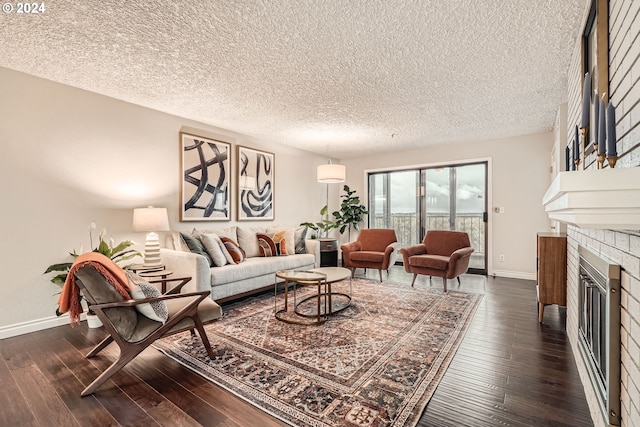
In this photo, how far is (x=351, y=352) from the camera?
242 centimetres

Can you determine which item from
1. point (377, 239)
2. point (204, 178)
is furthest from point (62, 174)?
point (377, 239)

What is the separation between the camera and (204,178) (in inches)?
174

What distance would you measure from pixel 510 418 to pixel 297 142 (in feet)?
15.9

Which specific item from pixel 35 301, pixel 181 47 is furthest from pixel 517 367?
pixel 35 301

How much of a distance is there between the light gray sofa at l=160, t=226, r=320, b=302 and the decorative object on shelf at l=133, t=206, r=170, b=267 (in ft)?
0.72

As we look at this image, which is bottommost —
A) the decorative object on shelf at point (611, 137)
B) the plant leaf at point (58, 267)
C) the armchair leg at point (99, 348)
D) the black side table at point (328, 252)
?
the armchair leg at point (99, 348)

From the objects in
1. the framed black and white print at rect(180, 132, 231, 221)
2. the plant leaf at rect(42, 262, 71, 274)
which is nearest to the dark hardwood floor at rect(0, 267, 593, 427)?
the plant leaf at rect(42, 262, 71, 274)

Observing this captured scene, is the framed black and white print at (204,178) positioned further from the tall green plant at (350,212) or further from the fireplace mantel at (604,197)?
the fireplace mantel at (604,197)

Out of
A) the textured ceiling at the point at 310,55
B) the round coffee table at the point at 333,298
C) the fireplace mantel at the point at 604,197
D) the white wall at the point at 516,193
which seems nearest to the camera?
the fireplace mantel at the point at 604,197

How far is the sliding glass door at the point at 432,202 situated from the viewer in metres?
5.73

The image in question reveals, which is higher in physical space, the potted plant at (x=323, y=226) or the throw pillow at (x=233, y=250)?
the potted plant at (x=323, y=226)

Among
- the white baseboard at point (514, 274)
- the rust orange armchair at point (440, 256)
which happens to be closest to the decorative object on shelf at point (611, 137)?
the rust orange armchair at point (440, 256)

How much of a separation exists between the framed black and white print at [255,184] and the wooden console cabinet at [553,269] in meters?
3.92

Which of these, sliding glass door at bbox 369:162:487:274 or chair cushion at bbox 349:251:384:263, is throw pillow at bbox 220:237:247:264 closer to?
chair cushion at bbox 349:251:384:263
